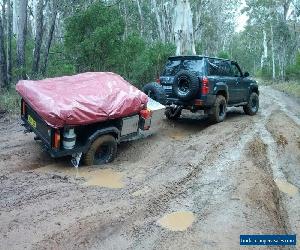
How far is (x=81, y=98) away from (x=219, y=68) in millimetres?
5063

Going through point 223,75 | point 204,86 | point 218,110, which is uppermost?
point 223,75

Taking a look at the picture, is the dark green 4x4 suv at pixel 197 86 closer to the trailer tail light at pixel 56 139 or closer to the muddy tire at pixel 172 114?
the muddy tire at pixel 172 114

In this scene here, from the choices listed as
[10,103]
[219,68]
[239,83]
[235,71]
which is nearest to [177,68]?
[219,68]

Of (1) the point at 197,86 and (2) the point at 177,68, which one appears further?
(2) the point at 177,68

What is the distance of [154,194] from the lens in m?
A: 5.77

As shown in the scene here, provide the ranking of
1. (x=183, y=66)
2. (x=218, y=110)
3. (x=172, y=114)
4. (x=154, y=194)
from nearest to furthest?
(x=154, y=194) < (x=183, y=66) < (x=218, y=110) < (x=172, y=114)

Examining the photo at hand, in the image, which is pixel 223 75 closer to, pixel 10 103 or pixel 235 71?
pixel 235 71

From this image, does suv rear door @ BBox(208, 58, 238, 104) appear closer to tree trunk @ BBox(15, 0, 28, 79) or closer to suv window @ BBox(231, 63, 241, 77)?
suv window @ BBox(231, 63, 241, 77)

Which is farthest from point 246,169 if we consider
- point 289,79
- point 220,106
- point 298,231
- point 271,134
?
point 289,79

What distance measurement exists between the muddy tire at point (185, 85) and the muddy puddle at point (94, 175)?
3.62 m

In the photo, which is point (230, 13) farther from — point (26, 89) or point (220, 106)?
point (26, 89)

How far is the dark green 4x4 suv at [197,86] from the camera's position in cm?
967

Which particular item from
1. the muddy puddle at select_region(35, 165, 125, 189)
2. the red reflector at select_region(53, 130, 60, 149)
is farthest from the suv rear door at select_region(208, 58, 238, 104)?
the red reflector at select_region(53, 130, 60, 149)

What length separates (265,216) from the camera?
522cm
